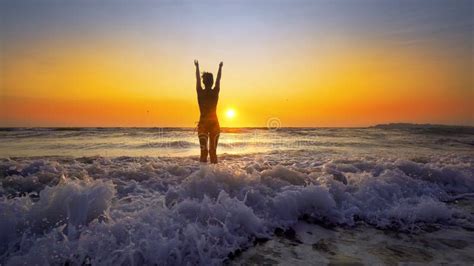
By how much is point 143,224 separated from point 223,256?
107 centimetres

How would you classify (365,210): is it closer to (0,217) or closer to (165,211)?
(165,211)

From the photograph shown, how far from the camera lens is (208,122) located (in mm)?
9023

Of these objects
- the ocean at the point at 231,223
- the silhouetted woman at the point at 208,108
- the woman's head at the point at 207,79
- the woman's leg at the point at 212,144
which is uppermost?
the woman's head at the point at 207,79

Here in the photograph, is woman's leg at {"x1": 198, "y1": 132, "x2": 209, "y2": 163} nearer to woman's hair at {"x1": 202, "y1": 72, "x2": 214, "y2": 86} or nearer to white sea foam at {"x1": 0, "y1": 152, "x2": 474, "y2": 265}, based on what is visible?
white sea foam at {"x1": 0, "y1": 152, "x2": 474, "y2": 265}

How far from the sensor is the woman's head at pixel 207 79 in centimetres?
878

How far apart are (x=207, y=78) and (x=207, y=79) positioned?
27 mm

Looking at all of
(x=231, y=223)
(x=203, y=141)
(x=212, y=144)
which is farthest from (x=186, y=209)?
(x=203, y=141)

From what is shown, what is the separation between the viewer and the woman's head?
878 cm

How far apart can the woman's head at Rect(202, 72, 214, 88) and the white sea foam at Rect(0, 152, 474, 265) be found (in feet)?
7.67

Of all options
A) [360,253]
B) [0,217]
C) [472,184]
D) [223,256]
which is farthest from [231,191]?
[472,184]

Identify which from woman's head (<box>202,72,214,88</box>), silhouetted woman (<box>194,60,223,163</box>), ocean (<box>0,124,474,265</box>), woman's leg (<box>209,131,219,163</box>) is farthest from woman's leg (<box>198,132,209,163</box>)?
ocean (<box>0,124,474,265</box>)

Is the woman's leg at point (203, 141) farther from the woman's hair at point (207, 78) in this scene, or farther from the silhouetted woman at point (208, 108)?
the woman's hair at point (207, 78)

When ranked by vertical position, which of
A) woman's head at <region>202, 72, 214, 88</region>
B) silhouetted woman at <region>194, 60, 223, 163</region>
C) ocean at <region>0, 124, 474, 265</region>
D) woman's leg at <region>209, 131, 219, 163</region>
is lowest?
ocean at <region>0, 124, 474, 265</region>

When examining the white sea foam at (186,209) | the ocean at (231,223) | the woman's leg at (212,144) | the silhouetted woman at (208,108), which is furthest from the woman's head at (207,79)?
the ocean at (231,223)
